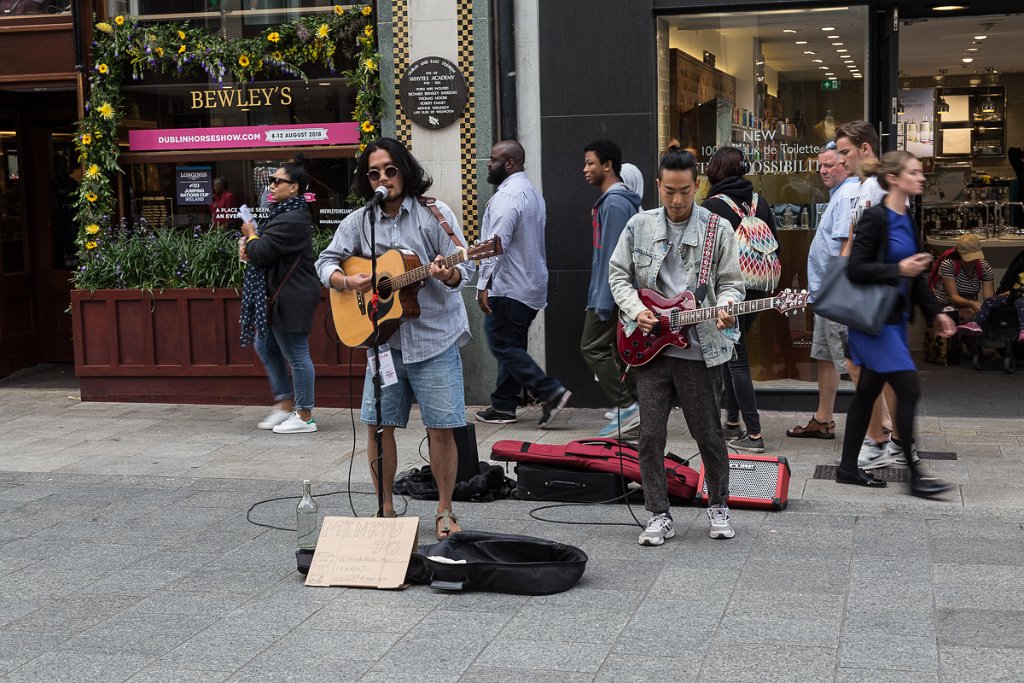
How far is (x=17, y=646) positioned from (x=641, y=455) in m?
2.83

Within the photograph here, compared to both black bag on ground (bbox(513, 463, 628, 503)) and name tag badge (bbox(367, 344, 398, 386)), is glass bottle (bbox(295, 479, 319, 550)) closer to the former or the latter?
name tag badge (bbox(367, 344, 398, 386))

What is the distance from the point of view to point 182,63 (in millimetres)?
10281

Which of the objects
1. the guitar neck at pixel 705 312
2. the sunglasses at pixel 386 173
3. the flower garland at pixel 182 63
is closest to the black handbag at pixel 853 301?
the guitar neck at pixel 705 312

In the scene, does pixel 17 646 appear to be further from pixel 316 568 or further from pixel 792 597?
pixel 792 597

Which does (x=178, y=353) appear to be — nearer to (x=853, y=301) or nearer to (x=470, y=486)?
(x=470, y=486)

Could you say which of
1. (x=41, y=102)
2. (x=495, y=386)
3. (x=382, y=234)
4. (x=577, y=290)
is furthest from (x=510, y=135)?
(x=41, y=102)

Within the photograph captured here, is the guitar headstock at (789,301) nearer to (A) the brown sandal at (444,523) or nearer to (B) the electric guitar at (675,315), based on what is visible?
(B) the electric guitar at (675,315)

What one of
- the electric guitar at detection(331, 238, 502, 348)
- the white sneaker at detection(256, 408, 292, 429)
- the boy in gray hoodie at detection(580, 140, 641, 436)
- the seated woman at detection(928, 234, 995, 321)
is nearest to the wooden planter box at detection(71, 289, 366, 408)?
the white sneaker at detection(256, 408, 292, 429)

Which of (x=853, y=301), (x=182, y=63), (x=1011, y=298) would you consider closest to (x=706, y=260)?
(x=853, y=301)

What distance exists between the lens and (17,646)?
4.84m

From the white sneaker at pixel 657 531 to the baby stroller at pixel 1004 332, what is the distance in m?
5.98

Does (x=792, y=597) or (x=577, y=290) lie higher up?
(x=577, y=290)

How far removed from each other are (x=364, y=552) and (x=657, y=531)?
1.39 metres

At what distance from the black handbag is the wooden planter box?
441cm
